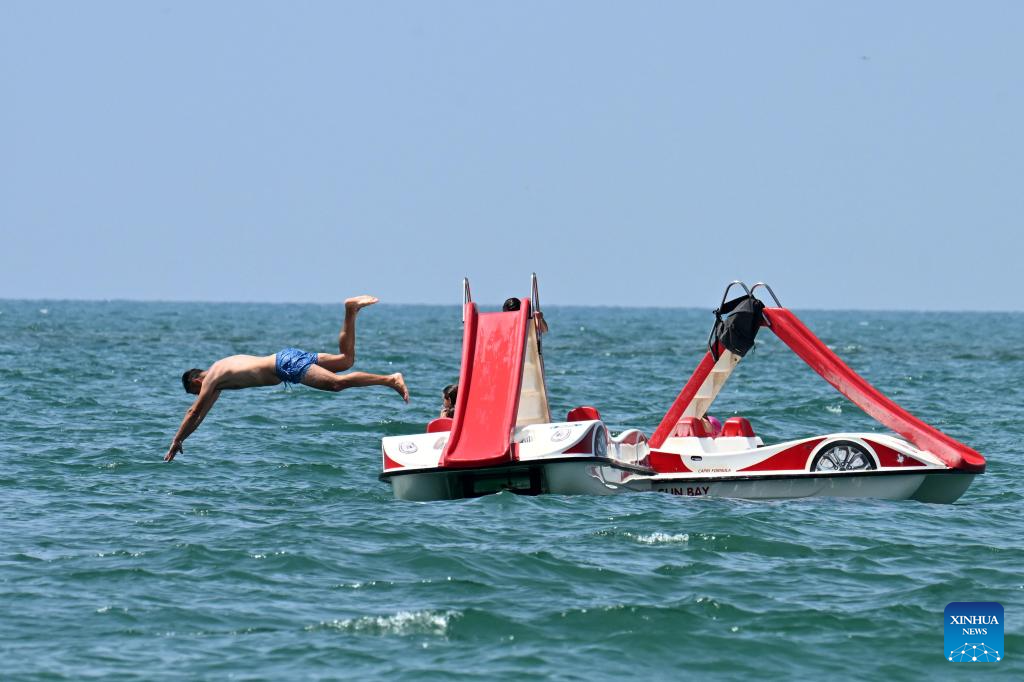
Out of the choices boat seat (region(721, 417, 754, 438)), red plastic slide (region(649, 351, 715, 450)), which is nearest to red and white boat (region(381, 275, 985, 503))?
boat seat (region(721, 417, 754, 438))

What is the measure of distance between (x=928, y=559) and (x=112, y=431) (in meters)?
16.1

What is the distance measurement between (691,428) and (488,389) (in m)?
3.32

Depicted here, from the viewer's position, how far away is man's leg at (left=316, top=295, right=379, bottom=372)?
1614 cm

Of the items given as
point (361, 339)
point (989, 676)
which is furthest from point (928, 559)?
point (361, 339)

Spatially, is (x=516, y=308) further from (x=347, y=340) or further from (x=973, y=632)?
(x=973, y=632)

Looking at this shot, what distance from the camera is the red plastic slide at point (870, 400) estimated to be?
1747 centimetres

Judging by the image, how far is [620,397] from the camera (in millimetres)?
36312

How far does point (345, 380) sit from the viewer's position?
16.5m

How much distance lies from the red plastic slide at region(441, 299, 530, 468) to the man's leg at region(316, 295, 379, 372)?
1.60 metres

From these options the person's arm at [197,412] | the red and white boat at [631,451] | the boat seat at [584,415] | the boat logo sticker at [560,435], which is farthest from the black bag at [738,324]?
the person's arm at [197,412]

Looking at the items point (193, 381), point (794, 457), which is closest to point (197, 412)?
point (193, 381)

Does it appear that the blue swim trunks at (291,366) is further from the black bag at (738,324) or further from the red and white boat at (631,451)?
the black bag at (738,324)

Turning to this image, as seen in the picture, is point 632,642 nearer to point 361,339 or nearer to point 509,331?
point 509,331

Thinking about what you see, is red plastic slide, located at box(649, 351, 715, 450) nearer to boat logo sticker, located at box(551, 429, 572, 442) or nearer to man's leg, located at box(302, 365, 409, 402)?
boat logo sticker, located at box(551, 429, 572, 442)
